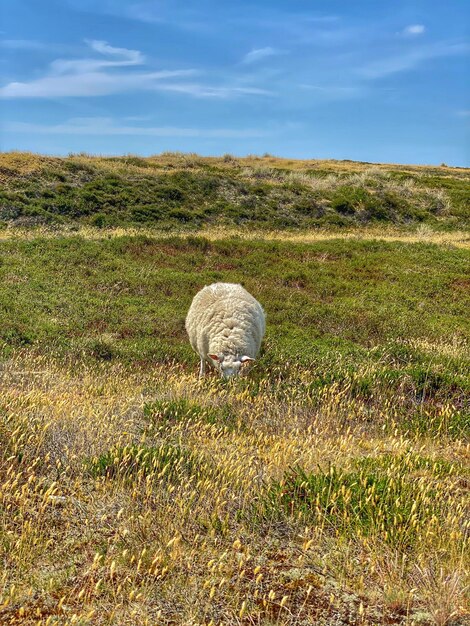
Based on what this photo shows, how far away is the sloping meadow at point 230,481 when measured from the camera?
11.2 feet

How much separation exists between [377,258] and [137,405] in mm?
19531

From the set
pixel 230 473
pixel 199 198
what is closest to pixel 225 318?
pixel 230 473

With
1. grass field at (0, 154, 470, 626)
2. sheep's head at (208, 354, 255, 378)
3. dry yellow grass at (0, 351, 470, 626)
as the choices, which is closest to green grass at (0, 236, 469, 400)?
grass field at (0, 154, 470, 626)

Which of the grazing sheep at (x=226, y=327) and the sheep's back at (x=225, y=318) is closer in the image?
the grazing sheep at (x=226, y=327)

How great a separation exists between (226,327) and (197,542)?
679 cm

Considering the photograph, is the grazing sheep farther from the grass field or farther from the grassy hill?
the grassy hill

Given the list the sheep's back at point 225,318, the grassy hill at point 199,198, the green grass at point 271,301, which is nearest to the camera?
the sheep's back at point 225,318

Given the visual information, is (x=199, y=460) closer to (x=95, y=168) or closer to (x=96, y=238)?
(x=96, y=238)

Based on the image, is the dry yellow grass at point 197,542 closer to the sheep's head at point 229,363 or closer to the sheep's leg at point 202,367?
the sheep's head at point 229,363

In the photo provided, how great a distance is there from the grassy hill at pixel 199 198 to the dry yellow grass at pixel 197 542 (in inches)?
988

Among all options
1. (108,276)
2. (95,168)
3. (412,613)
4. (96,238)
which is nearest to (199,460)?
(412,613)

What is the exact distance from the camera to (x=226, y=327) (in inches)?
419

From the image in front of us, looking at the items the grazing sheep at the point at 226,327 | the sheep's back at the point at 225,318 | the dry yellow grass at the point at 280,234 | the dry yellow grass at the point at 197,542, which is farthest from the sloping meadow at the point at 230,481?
the dry yellow grass at the point at 280,234

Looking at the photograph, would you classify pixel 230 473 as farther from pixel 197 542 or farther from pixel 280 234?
pixel 280 234
